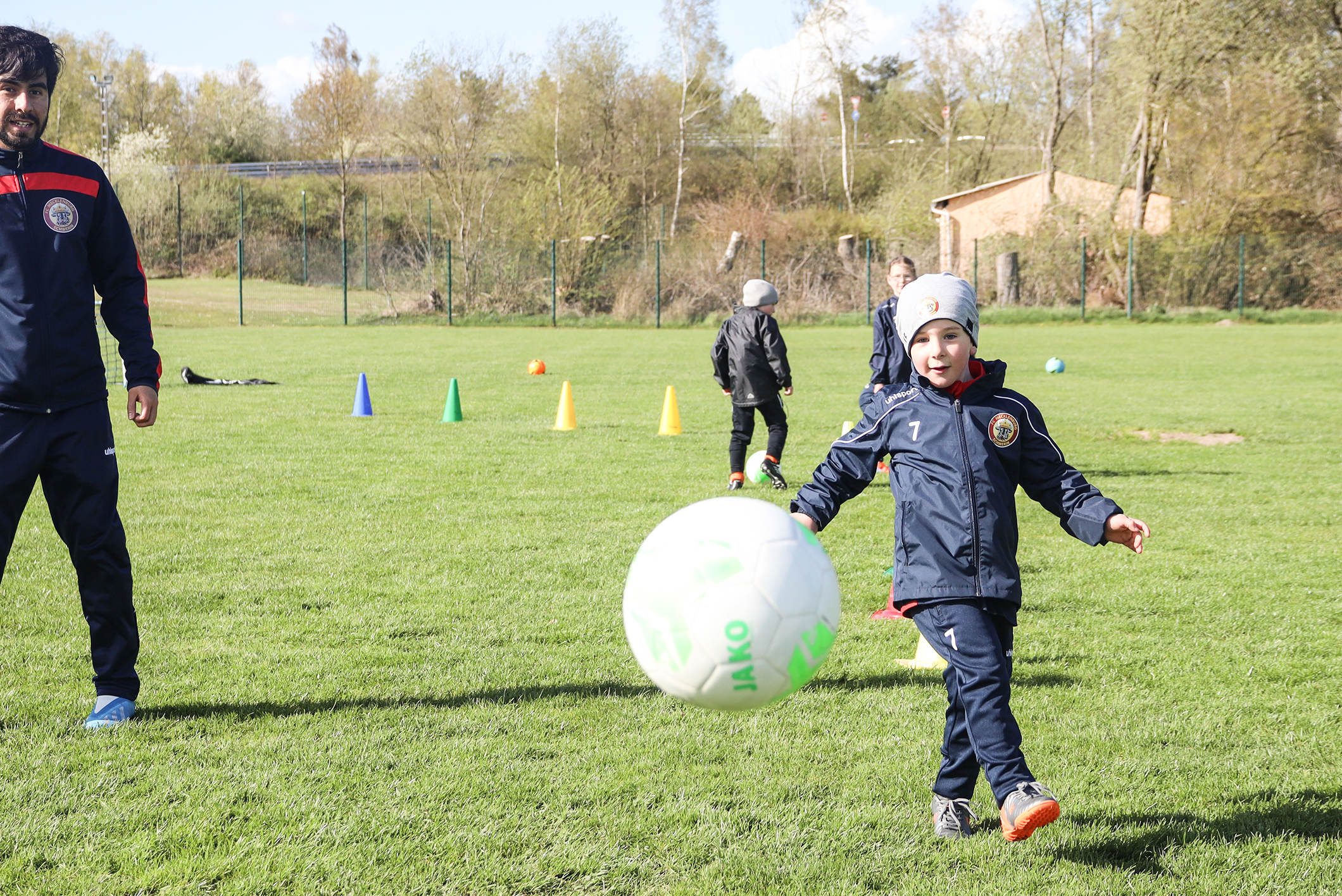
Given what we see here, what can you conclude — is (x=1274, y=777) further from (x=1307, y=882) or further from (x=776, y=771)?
(x=776, y=771)

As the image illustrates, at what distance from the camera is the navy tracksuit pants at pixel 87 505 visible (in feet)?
12.8

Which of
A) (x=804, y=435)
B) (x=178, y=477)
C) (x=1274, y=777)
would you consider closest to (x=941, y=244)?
(x=804, y=435)

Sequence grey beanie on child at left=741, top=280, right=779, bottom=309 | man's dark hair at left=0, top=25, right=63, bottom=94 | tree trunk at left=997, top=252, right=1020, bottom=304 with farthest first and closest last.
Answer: tree trunk at left=997, top=252, right=1020, bottom=304 < grey beanie on child at left=741, top=280, right=779, bottom=309 < man's dark hair at left=0, top=25, right=63, bottom=94

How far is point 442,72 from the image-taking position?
138ft

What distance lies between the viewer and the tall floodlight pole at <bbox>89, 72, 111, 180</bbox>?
135ft

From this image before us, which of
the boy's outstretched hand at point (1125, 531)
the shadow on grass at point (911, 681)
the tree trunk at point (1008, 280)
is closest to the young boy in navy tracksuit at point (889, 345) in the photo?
the shadow on grass at point (911, 681)

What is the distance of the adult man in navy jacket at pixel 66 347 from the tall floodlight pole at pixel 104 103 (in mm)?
34085

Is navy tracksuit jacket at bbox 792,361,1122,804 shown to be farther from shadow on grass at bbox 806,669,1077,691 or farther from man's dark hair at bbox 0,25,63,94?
man's dark hair at bbox 0,25,63,94

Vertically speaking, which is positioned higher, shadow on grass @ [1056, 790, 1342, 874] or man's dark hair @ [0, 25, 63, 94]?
man's dark hair @ [0, 25, 63, 94]

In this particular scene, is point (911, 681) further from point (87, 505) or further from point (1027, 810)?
point (87, 505)

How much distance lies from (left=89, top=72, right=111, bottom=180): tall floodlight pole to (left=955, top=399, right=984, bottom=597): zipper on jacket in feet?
119

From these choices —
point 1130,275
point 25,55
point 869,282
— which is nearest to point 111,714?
point 25,55

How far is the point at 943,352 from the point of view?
337cm

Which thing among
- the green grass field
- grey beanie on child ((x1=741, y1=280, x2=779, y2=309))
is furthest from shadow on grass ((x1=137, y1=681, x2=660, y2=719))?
grey beanie on child ((x1=741, y1=280, x2=779, y2=309))
